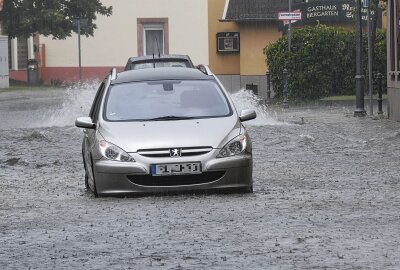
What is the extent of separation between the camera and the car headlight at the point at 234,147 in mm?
14031

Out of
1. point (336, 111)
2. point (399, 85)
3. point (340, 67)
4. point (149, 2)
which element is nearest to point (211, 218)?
point (399, 85)

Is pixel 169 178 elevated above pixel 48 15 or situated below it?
below

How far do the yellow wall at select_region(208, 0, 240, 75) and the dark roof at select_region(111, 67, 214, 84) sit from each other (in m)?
39.1

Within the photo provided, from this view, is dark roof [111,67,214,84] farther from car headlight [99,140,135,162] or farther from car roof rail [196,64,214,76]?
car headlight [99,140,135,162]

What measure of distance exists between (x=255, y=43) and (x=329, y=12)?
16.4 feet

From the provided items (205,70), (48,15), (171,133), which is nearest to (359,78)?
(205,70)

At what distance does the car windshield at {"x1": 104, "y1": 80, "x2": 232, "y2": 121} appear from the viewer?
14.9 m

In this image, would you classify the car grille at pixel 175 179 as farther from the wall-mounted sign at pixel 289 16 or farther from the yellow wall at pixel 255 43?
the yellow wall at pixel 255 43

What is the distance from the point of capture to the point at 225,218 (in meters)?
11.9

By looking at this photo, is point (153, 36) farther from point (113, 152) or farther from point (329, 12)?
point (113, 152)

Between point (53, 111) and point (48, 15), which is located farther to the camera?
point (48, 15)

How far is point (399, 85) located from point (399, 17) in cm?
197

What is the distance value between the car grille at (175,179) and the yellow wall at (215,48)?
→ 4138cm

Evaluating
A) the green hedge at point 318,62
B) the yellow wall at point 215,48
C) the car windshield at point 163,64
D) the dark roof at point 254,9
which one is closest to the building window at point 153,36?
the yellow wall at point 215,48
